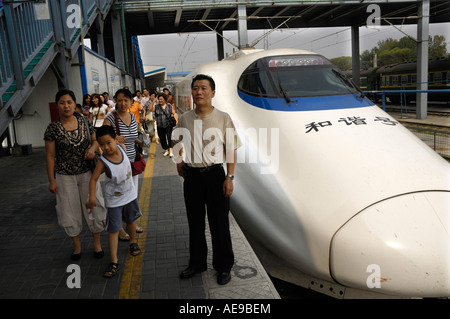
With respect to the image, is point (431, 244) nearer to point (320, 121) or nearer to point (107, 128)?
point (320, 121)

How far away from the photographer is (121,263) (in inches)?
148

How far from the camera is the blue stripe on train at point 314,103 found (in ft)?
14.7

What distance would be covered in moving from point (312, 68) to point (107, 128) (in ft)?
9.55

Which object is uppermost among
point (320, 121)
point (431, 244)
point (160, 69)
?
point (160, 69)

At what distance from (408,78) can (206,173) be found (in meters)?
24.3

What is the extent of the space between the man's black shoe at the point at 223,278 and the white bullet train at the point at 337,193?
488mm

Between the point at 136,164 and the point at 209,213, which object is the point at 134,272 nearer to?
A: the point at 209,213

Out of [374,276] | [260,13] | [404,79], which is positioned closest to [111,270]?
[374,276]

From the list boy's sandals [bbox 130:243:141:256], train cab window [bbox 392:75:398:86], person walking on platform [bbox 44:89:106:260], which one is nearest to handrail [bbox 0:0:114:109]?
person walking on platform [bbox 44:89:106:260]

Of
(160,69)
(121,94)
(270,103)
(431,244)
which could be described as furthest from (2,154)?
(160,69)

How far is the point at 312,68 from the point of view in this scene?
5.21m

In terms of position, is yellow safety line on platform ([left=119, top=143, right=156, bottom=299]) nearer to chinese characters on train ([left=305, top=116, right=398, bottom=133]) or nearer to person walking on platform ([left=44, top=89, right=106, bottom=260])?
person walking on platform ([left=44, top=89, right=106, bottom=260])

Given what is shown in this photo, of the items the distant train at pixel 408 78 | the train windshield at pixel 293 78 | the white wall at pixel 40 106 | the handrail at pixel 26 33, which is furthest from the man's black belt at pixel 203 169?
the distant train at pixel 408 78

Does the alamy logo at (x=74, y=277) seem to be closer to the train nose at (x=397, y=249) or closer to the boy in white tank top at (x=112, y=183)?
the boy in white tank top at (x=112, y=183)
